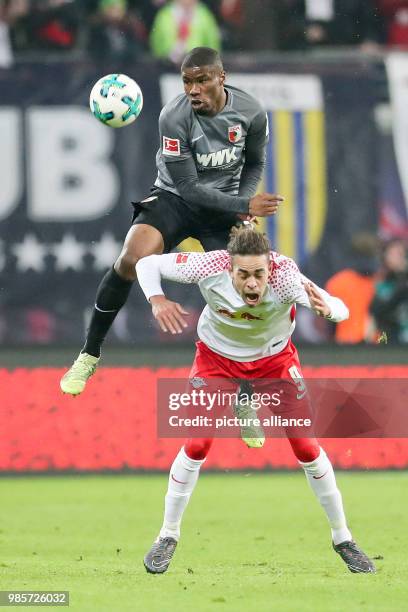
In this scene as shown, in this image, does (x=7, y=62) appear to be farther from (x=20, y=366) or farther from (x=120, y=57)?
(x=20, y=366)

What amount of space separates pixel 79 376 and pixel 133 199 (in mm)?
4312

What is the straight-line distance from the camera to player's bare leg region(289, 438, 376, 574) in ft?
29.8

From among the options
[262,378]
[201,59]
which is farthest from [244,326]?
[201,59]

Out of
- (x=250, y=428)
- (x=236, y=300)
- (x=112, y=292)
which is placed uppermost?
(x=236, y=300)

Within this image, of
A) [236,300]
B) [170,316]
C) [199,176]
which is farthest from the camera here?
[199,176]

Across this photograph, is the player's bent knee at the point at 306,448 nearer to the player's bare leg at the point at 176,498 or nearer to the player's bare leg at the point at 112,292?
the player's bare leg at the point at 176,498

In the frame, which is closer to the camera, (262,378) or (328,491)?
(328,491)

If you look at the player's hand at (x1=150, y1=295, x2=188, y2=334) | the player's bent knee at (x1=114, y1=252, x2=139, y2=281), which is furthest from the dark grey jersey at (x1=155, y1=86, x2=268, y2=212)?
the player's hand at (x1=150, y1=295, x2=188, y2=334)

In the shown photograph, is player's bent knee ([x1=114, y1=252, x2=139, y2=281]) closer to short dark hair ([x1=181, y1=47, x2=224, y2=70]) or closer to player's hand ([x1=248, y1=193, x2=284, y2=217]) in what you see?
player's hand ([x1=248, y1=193, x2=284, y2=217])

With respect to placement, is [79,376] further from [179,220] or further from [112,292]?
[179,220]

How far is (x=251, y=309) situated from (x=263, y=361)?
43 centimetres

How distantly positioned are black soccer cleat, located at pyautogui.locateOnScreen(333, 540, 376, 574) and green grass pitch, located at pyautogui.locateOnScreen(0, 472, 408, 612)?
64 mm

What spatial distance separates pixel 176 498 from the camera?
9148 mm

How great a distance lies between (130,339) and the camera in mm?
14312
